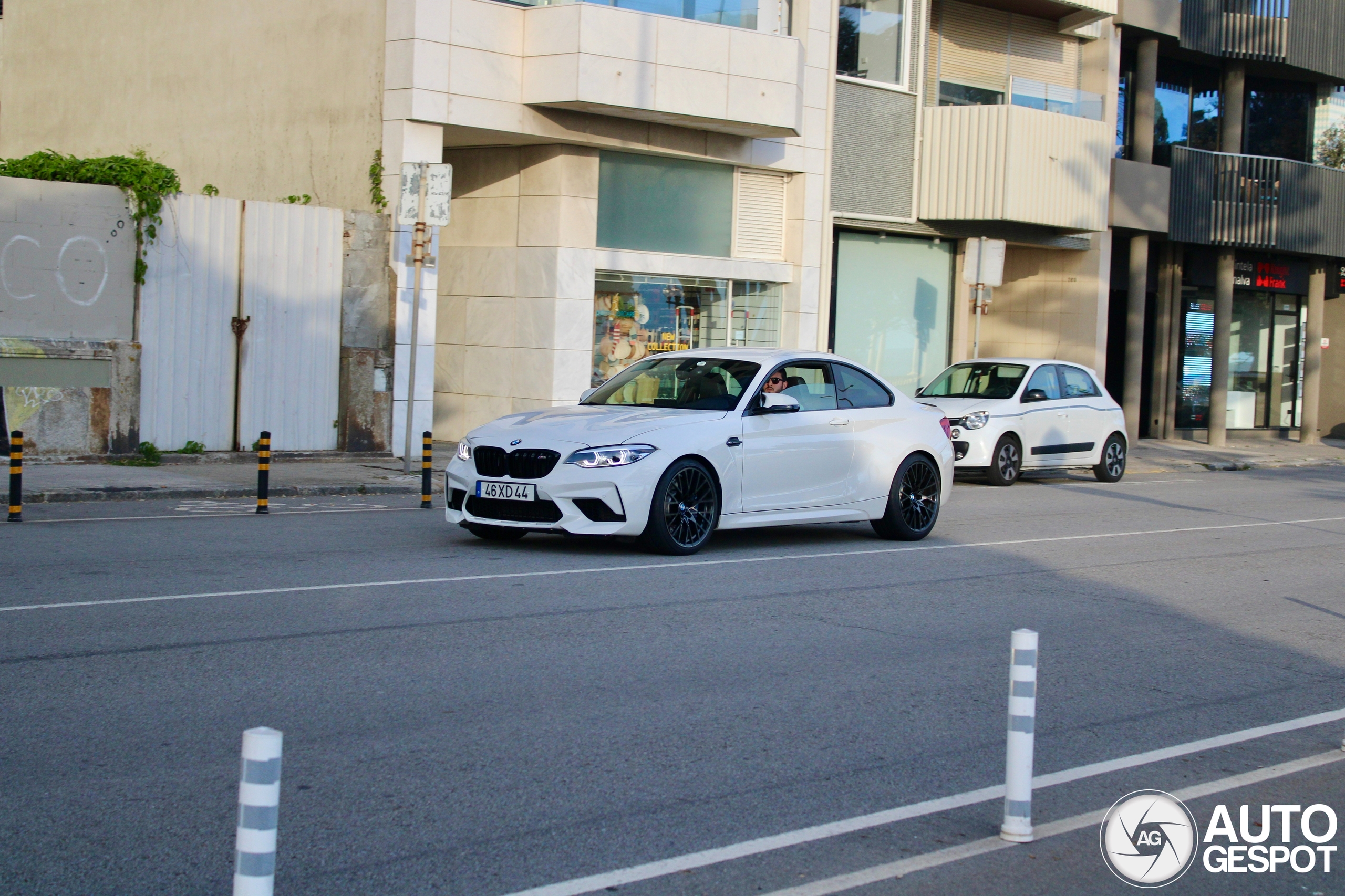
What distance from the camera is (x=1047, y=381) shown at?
2033 centimetres

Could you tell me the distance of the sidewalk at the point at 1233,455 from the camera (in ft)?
83.5

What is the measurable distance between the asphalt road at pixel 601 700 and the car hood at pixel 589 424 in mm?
923

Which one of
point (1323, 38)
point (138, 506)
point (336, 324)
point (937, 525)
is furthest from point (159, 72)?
point (1323, 38)

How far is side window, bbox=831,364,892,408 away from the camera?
12.2 m

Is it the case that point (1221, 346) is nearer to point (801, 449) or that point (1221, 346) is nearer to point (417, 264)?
point (417, 264)

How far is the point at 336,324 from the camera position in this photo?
1869 centimetres

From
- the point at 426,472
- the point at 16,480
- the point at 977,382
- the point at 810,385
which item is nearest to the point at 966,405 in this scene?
the point at 977,382

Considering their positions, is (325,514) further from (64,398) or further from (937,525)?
(937,525)

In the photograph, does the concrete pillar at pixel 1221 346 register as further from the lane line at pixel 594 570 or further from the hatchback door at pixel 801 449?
the hatchback door at pixel 801 449

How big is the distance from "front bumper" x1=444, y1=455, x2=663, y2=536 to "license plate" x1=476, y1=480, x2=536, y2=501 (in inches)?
1.3

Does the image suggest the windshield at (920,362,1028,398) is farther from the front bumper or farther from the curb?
the front bumper

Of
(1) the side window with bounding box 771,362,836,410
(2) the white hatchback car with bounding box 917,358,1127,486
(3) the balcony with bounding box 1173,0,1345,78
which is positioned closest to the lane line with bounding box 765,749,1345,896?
(1) the side window with bounding box 771,362,836,410

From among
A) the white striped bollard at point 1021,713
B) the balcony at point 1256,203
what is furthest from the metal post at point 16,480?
the balcony at point 1256,203

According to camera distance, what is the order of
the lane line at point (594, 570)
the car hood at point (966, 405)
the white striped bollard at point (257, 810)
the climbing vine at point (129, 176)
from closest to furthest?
the white striped bollard at point (257, 810) → the lane line at point (594, 570) → the climbing vine at point (129, 176) → the car hood at point (966, 405)
